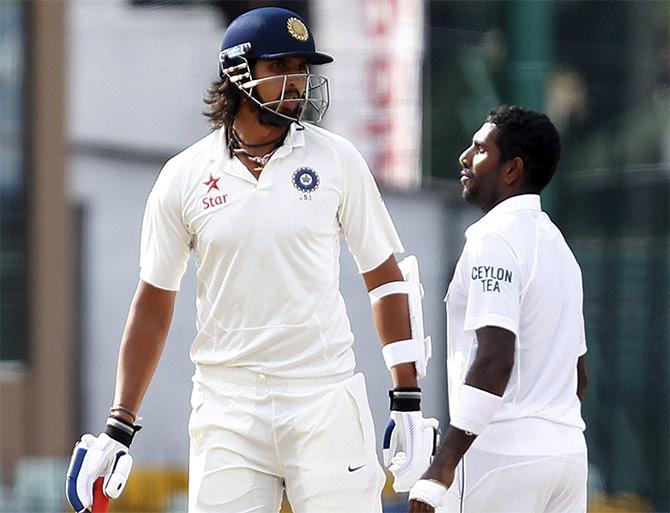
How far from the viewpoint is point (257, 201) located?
497 centimetres

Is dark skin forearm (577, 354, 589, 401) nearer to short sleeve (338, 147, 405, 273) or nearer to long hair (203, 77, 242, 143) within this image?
short sleeve (338, 147, 405, 273)

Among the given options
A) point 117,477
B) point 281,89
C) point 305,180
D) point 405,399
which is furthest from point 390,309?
point 117,477

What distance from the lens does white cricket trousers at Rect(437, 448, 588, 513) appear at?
4676mm

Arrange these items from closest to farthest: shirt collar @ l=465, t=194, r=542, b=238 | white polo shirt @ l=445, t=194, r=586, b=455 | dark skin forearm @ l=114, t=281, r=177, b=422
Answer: white polo shirt @ l=445, t=194, r=586, b=455 → shirt collar @ l=465, t=194, r=542, b=238 → dark skin forearm @ l=114, t=281, r=177, b=422

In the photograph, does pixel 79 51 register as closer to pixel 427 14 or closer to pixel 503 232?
pixel 427 14

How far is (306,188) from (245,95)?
39 centimetres

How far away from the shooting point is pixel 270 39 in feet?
16.7

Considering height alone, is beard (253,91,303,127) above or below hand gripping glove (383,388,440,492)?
above

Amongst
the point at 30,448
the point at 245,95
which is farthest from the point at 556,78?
the point at 245,95

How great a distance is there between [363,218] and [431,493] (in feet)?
3.14

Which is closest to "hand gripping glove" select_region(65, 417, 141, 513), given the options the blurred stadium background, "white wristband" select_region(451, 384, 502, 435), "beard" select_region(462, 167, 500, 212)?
"white wristband" select_region(451, 384, 502, 435)

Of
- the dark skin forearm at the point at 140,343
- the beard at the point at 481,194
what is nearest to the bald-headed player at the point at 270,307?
the dark skin forearm at the point at 140,343

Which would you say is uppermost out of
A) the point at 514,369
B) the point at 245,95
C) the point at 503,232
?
the point at 245,95

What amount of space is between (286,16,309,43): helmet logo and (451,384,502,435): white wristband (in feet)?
3.97
